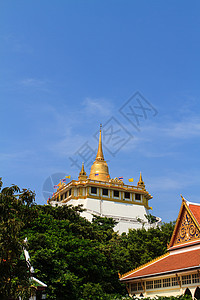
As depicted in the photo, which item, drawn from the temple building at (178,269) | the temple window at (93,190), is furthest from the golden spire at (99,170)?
the temple building at (178,269)

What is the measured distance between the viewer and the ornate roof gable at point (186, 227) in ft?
75.9

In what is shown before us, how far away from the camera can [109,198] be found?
5638 cm

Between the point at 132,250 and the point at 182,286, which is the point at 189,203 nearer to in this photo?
the point at 182,286

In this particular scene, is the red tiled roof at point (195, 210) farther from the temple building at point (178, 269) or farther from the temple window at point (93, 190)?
the temple window at point (93, 190)

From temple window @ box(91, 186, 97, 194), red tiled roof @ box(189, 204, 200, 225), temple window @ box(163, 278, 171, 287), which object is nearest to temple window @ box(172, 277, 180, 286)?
temple window @ box(163, 278, 171, 287)

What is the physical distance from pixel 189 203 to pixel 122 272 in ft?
22.2

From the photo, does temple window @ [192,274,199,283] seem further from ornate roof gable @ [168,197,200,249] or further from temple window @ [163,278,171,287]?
ornate roof gable @ [168,197,200,249]

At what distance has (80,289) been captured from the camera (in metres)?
21.6

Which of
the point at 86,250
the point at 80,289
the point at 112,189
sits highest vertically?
the point at 112,189

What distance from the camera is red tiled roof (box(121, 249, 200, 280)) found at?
20.4 m

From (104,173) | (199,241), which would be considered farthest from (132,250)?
(104,173)

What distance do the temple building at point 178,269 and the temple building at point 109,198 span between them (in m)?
26.8

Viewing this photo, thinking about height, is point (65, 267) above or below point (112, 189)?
below

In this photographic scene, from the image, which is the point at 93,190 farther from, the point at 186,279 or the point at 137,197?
the point at 186,279
